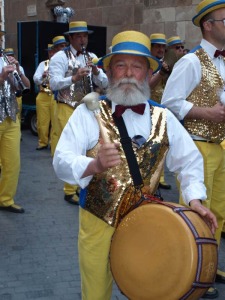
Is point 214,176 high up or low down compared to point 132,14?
down

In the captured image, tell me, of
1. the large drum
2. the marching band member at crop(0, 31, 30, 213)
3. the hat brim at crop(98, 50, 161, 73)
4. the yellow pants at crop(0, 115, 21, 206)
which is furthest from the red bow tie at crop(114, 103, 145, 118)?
the yellow pants at crop(0, 115, 21, 206)

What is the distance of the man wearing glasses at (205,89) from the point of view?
3424mm

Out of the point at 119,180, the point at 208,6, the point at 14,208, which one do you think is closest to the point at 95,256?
the point at 119,180

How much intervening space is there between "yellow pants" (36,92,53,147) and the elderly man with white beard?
666 centimetres

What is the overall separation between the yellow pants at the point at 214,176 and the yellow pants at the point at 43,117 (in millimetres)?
5894

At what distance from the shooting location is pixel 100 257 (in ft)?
8.39

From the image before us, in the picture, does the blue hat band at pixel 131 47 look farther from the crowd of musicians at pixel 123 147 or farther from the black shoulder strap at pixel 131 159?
the black shoulder strap at pixel 131 159

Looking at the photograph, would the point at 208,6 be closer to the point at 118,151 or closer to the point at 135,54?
the point at 135,54

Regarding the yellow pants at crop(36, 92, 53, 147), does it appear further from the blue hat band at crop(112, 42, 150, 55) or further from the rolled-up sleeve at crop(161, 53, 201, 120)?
the blue hat band at crop(112, 42, 150, 55)

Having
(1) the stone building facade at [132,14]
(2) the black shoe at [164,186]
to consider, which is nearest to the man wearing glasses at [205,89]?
(2) the black shoe at [164,186]

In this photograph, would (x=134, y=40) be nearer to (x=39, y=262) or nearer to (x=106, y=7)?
(x=39, y=262)

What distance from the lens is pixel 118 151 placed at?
2.41 m

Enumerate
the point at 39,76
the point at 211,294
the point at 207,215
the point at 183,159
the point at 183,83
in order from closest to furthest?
the point at 207,215, the point at 183,159, the point at 183,83, the point at 211,294, the point at 39,76

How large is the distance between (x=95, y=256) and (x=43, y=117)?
6973mm
